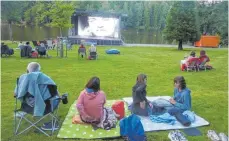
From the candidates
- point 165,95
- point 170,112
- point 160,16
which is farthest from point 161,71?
point 160,16

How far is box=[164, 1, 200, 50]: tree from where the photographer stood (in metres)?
24.0

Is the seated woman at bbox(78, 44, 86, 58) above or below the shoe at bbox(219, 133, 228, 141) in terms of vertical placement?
above

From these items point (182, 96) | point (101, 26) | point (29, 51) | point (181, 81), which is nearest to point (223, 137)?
point (182, 96)

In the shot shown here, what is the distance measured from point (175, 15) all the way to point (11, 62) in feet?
52.5

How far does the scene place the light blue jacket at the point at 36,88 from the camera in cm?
449

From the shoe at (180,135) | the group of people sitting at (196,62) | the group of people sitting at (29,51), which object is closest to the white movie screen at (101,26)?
the group of people sitting at (29,51)

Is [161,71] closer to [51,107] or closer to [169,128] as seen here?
[169,128]

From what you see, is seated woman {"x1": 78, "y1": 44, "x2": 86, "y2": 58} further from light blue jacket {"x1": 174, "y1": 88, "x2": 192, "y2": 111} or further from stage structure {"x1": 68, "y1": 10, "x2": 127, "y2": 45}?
stage structure {"x1": 68, "y1": 10, "x2": 127, "y2": 45}

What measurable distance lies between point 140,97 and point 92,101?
110cm

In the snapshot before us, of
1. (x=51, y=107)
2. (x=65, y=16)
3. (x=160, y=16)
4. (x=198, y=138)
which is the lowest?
(x=198, y=138)

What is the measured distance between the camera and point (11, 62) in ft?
42.7

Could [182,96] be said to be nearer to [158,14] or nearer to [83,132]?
[83,132]

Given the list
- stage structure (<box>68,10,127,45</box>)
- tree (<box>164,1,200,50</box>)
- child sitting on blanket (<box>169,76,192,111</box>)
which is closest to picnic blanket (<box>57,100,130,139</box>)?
child sitting on blanket (<box>169,76,192,111</box>)

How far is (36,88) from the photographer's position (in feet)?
14.8
